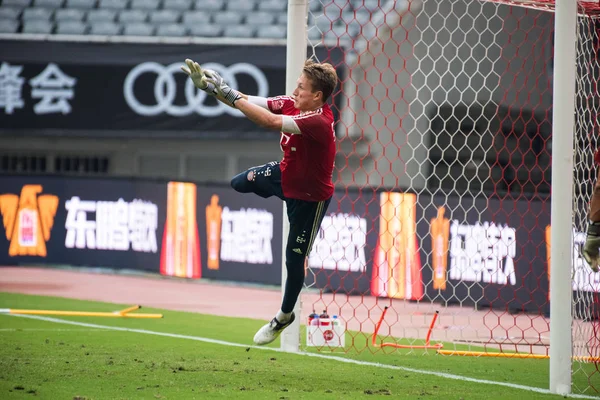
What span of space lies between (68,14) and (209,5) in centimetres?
286

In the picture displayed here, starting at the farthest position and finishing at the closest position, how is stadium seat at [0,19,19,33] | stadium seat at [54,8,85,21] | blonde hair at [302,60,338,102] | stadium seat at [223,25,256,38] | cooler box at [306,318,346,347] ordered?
stadium seat at [54,8,85,21]
stadium seat at [223,25,256,38]
stadium seat at [0,19,19,33]
cooler box at [306,318,346,347]
blonde hair at [302,60,338,102]

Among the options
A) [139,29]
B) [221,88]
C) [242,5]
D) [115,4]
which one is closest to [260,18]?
[242,5]

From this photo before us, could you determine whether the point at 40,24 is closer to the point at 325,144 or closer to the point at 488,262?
the point at 488,262

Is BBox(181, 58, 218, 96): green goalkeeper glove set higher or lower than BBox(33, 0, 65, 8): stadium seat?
lower

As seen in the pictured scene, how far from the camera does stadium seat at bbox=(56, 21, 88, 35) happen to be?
19.9 metres

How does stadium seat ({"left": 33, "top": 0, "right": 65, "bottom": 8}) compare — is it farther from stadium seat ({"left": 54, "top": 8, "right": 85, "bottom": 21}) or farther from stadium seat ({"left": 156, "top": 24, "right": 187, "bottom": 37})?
stadium seat ({"left": 156, "top": 24, "right": 187, "bottom": 37})

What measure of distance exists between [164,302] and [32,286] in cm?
223

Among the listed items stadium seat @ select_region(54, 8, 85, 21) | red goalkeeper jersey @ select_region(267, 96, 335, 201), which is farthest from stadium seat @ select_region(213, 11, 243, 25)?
red goalkeeper jersey @ select_region(267, 96, 335, 201)

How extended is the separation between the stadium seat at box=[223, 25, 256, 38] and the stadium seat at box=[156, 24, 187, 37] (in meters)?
0.87

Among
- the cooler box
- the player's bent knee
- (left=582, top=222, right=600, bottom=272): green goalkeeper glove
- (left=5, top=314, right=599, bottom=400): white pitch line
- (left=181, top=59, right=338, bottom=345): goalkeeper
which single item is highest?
(left=181, top=59, right=338, bottom=345): goalkeeper

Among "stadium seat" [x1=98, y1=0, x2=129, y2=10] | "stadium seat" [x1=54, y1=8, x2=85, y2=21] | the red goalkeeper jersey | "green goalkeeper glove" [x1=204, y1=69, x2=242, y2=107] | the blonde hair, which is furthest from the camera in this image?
"stadium seat" [x1=98, y1=0, x2=129, y2=10]

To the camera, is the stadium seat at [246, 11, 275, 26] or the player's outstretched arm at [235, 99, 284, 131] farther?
the stadium seat at [246, 11, 275, 26]

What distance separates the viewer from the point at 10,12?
2028cm

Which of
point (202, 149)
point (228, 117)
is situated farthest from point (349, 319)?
point (202, 149)
